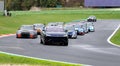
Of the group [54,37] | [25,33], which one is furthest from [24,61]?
[25,33]

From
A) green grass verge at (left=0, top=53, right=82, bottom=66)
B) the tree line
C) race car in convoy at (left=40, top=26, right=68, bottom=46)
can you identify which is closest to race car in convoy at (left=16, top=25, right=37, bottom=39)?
race car in convoy at (left=40, top=26, right=68, bottom=46)

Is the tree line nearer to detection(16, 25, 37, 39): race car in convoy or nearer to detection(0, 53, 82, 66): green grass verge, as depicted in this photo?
detection(16, 25, 37, 39): race car in convoy

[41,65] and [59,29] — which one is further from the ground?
[41,65]

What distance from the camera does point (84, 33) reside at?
161 ft

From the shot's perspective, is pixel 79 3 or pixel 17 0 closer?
pixel 17 0

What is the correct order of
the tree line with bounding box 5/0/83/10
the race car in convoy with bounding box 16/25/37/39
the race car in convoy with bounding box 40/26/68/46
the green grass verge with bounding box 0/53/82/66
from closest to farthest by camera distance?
1. the green grass verge with bounding box 0/53/82/66
2. the race car in convoy with bounding box 40/26/68/46
3. the race car in convoy with bounding box 16/25/37/39
4. the tree line with bounding box 5/0/83/10

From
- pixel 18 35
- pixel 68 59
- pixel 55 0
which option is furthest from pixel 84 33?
pixel 55 0

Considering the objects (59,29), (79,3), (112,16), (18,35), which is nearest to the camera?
(59,29)

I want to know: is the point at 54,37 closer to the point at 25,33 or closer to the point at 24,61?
the point at 25,33

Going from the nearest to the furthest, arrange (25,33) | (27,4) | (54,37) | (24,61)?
1. (24,61)
2. (54,37)
3. (25,33)
4. (27,4)

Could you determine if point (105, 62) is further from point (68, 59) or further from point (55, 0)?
point (55, 0)

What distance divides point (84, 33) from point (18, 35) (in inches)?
489

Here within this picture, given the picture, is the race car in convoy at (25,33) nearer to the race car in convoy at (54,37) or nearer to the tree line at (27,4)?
the race car in convoy at (54,37)

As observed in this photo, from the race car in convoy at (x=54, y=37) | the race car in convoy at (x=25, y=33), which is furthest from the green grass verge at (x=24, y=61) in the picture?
the race car in convoy at (x=25, y=33)
